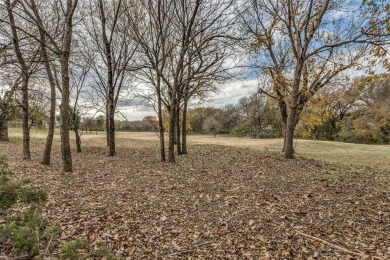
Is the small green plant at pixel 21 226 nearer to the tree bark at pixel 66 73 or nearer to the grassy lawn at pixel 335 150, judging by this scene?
the tree bark at pixel 66 73

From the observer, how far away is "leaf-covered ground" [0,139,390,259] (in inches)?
132

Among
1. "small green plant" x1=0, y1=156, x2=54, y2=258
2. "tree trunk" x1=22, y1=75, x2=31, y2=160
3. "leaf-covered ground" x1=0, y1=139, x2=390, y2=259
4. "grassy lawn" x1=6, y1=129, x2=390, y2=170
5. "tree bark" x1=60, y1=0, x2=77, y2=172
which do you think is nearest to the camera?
"small green plant" x1=0, y1=156, x2=54, y2=258

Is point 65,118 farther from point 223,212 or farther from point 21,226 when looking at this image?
point 223,212

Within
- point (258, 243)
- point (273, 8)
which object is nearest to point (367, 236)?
point (258, 243)

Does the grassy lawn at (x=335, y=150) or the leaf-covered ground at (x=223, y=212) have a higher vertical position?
the leaf-covered ground at (x=223, y=212)

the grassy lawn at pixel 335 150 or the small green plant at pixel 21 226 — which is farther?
the grassy lawn at pixel 335 150

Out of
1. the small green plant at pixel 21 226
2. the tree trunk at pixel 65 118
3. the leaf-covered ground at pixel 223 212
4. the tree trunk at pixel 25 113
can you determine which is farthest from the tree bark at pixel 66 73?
the small green plant at pixel 21 226

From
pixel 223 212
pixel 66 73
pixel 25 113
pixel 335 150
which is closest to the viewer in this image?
pixel 223 212

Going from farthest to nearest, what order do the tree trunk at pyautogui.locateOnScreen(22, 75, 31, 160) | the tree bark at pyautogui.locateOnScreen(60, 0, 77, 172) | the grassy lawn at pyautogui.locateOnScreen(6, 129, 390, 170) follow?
the grassy lawn at pyautogui.locateOnScreen(6, 129, 390, 170)
the tree trunk at pyautogui.locateOnScreen(22, 75, 31, 160)
the tree bark at pyautogui.locateOnScreen(60, 0, 77, 172)

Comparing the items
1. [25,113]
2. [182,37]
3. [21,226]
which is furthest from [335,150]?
[21,226]

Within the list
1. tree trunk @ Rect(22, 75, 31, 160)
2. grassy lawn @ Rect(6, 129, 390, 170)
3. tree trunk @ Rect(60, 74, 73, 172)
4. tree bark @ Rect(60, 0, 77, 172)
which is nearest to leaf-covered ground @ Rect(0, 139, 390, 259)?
tree trunk @ Rect(60, 74, 73, 172)

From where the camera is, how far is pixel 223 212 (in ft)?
14.7

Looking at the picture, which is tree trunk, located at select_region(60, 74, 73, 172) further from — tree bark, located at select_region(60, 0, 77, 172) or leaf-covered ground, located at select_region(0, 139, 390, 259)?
leaf-covered ground, located at select_region(0, 139, 390, 259)

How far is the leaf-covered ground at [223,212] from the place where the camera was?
3342 millimetres
